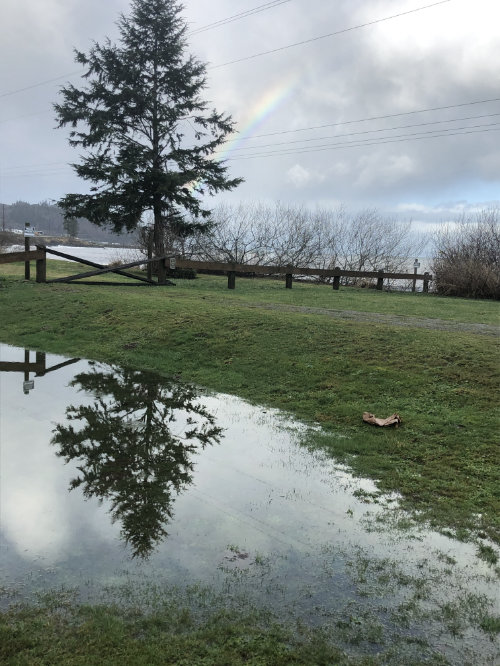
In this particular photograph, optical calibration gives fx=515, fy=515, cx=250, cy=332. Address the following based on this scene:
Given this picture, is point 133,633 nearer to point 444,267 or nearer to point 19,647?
point 19,647

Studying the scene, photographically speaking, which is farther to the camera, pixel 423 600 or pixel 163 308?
pixel 163 308

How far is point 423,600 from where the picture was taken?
8.89 ft

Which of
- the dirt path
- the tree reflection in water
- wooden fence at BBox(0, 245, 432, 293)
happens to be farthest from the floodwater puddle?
wooden fence at BBox(0, 245, 432, 293)

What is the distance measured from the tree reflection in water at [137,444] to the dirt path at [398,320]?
16.4 ft

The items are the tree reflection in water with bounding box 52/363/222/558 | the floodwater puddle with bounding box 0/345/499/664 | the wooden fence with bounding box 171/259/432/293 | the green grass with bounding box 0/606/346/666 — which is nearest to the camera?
the green grass with bounding box 0/606/346/666

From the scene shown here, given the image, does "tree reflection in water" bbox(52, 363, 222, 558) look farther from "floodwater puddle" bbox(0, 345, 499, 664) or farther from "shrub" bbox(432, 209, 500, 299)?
"shrub" bbox(432, 209, 500, 299)

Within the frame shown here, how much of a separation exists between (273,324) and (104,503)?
5.98 metres

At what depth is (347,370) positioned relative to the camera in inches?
280

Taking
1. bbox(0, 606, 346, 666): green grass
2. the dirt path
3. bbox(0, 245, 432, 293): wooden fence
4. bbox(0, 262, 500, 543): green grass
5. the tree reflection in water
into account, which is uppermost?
bbox(0, 245, 432, 293): wooden fence

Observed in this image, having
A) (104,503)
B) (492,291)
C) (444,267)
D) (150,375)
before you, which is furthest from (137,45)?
(104,503)

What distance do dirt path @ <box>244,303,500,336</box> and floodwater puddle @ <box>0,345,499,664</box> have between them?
555 cm

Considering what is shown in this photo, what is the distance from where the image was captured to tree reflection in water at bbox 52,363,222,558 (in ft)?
11.6

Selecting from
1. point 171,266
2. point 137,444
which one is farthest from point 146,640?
point 171,266

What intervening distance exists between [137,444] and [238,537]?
1798mm
